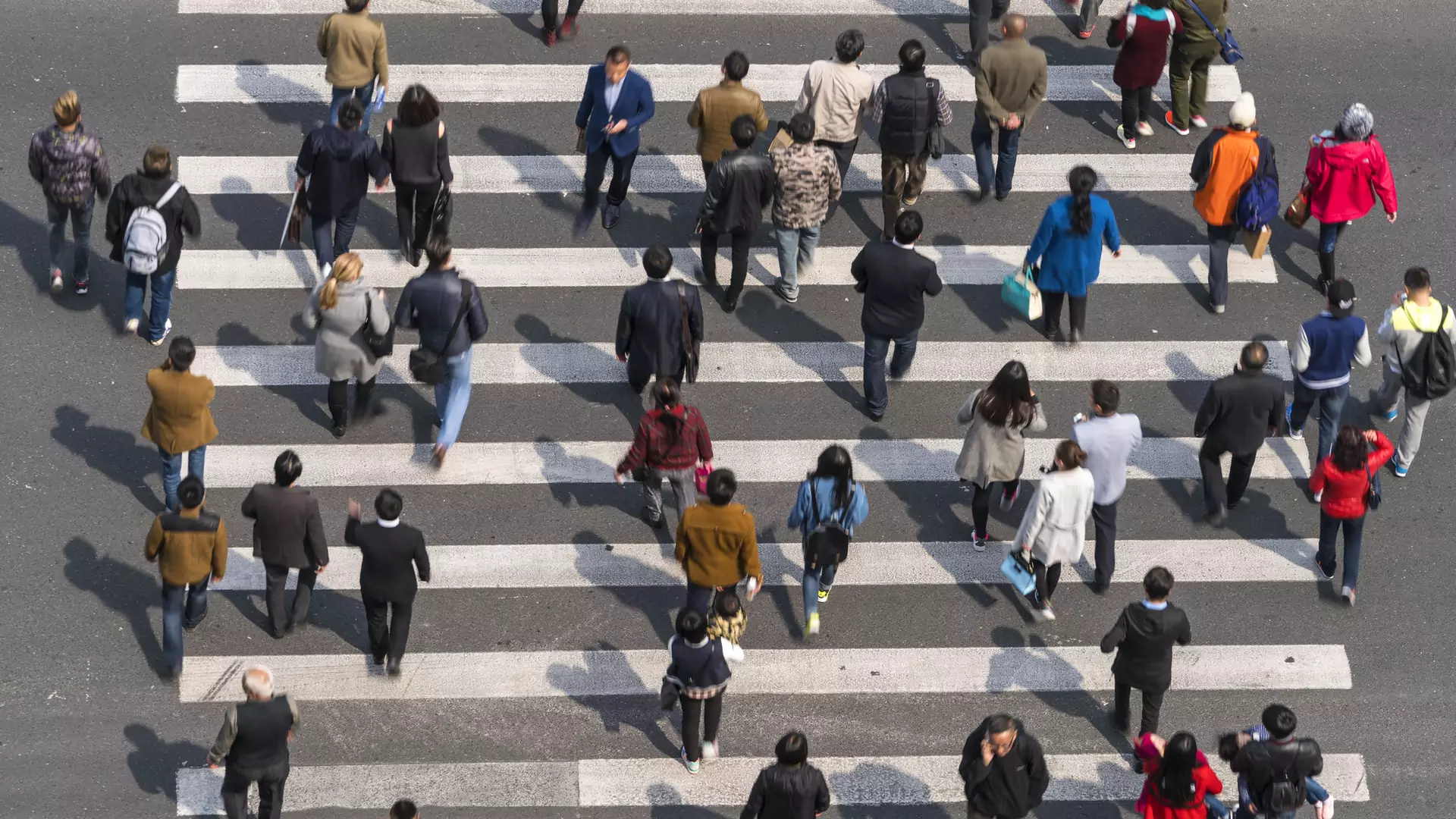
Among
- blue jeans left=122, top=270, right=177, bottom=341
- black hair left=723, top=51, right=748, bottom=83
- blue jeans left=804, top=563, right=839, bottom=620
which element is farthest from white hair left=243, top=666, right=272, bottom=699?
black hair left=723, top=51, right=748, bottom=83


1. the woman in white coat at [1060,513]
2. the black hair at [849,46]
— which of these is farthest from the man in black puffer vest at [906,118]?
the woman in white coat at [1060,513]

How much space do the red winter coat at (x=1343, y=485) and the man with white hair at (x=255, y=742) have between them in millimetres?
7227

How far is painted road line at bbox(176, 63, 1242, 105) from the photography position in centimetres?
1778

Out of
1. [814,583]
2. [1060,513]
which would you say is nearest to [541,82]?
[814,583]

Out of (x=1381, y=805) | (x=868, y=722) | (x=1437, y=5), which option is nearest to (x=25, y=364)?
(x=868, y=722)

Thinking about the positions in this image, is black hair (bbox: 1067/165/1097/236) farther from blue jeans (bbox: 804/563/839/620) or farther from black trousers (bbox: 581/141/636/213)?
black trousers (bbox: 581/141/636/213)

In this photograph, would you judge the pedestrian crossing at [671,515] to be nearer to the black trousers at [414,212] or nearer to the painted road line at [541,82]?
the painted road line at [541,82]

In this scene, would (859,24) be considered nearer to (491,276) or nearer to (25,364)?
(491,276)

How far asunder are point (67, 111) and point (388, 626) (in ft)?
16.1

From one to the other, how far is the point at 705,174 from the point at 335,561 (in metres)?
4.70

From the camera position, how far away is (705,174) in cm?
1673

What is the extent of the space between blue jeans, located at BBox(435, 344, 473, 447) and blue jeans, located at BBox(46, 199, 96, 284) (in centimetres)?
321

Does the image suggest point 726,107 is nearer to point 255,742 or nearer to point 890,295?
point 890,295

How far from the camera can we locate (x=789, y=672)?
13844 mm
